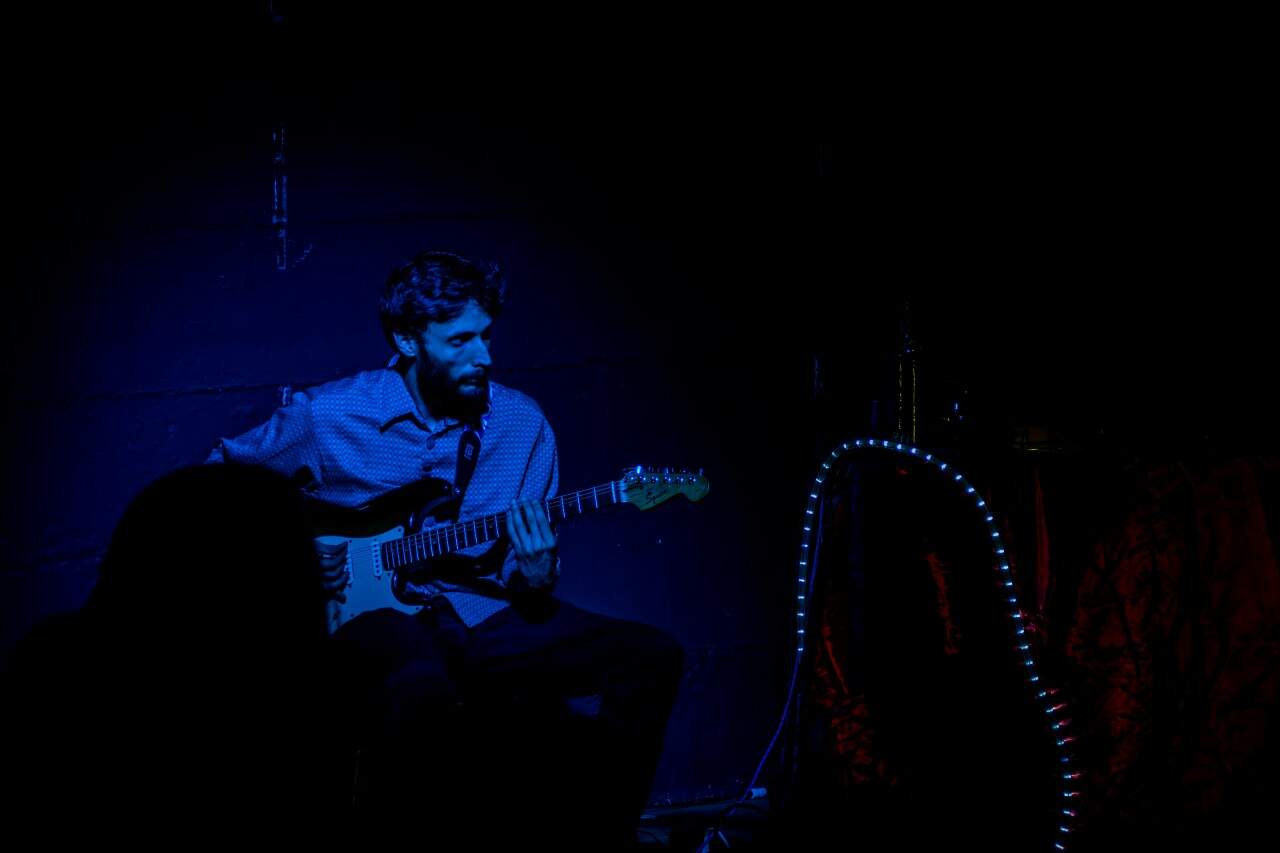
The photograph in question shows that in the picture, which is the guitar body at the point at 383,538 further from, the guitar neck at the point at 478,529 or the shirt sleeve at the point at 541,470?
the shirt sleeve at the point at 541,470

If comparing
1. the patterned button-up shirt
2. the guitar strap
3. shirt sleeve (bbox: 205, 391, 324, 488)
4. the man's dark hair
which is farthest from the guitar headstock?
shirt sleeve (bbox: 205, 391, 324, 488)

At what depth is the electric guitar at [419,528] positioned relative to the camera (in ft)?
8.38

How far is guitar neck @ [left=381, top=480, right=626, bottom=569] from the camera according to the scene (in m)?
2.55

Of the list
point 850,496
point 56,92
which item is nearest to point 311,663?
point 850,496

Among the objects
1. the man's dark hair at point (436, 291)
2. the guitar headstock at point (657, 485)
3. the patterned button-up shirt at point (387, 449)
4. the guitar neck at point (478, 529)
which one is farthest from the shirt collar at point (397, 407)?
the guitar headstock at point (657, 485)

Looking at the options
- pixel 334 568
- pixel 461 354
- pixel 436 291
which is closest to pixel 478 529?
pixel 334 568

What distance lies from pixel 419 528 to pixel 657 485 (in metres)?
0.79

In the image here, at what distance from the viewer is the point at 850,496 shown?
2.73m

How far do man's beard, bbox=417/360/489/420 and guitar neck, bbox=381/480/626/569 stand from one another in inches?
15.6

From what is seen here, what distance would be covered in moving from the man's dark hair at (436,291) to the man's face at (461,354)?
0.03 metres

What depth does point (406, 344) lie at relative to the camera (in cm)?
273

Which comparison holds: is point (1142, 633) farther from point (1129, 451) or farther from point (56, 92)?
point (56, 92)

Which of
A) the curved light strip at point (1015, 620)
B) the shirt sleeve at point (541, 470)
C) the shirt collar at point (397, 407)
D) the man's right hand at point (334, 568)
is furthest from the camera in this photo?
the shirt sleeve at point (541, 470)

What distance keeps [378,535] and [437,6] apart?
1.88m
